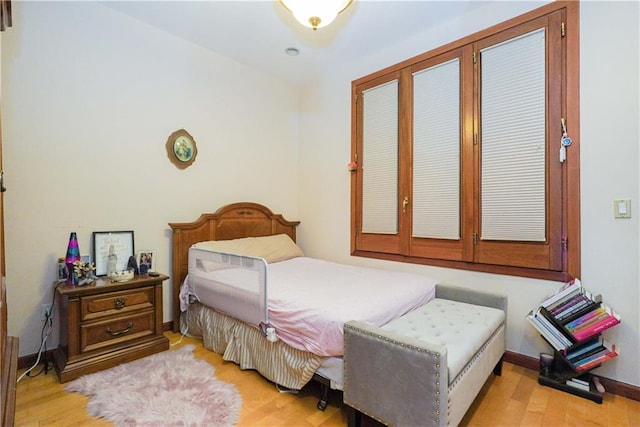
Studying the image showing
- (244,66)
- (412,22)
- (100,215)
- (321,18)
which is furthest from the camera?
(244,66)

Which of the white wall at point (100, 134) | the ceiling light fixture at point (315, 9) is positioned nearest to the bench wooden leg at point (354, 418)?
the white wall at point (100, 134)

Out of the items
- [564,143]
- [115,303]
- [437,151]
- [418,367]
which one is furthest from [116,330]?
[564,143]

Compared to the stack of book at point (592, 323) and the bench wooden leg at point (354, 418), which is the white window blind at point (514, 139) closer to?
the stack of book at point (592, 323)

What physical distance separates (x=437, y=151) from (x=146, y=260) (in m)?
2.69

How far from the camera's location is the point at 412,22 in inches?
106

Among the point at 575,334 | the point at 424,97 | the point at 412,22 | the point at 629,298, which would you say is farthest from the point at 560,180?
the point at 412,22

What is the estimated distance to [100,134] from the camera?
2504 mm

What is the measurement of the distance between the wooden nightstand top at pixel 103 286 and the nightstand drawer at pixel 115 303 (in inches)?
1.6

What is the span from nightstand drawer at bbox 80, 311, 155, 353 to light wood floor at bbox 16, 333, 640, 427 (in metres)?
0.28

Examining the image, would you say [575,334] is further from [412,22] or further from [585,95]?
[412,22]

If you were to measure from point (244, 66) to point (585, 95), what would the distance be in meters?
3.07

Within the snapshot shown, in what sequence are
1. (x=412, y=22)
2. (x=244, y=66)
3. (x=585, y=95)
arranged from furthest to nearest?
(x=244, y=66) < (x=412, y=22) < (x=585, y=95)

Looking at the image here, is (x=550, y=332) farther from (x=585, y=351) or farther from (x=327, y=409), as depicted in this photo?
(x=327, y=409)

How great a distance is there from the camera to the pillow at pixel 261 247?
9.46ft
